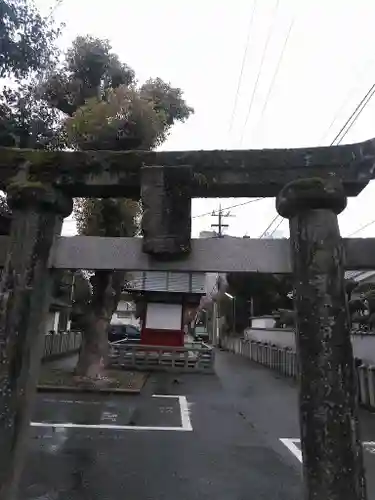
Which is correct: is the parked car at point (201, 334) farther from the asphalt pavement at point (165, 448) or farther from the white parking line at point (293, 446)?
the white parking line at point (293, 446)

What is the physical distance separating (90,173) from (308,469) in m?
3.06

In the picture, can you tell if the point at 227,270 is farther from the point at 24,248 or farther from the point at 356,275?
the point at 356,275

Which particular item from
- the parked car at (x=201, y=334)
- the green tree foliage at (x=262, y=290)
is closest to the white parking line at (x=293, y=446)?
the green tree foliage at (x=262, y=290)

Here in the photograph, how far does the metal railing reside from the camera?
63.7ft

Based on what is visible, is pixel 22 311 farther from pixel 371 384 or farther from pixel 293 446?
pixel 371 384

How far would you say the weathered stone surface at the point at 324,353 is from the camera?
3.16m

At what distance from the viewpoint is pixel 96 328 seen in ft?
45.7

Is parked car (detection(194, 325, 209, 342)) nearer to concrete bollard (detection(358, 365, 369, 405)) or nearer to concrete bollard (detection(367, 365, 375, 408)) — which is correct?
concrete bollard (detection(358, 365, 369, 405))

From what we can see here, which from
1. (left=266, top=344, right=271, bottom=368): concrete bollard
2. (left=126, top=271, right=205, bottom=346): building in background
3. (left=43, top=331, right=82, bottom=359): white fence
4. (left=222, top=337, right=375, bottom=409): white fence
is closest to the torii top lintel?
(left=222, top=337, right=375, bottom=409): white fence

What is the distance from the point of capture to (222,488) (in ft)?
17.9

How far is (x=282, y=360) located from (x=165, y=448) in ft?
46.9

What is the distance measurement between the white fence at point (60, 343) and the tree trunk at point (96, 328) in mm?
6577

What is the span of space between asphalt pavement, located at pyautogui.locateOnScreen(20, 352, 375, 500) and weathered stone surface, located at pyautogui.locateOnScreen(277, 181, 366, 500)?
2392 mm

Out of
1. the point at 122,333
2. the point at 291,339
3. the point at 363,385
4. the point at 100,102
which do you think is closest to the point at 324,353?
the point at 363,385
